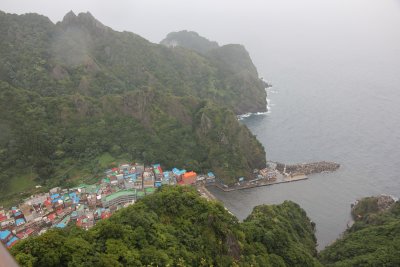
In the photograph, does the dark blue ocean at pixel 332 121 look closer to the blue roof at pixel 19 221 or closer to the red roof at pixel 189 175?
the red roof at pixel 189 175

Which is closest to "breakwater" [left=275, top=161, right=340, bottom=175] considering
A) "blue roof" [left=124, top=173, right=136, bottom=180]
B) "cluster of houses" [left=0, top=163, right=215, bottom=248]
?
"cluster of houses" [left=0, top=163, right=215, bottom=248]

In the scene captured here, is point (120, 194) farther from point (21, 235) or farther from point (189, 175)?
point (21, 235)

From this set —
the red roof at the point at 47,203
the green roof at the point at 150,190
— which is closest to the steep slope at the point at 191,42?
the green roof at the point at 150,190

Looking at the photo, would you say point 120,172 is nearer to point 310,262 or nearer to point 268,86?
point 310,262

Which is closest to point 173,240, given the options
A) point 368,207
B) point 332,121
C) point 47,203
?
point 47,203

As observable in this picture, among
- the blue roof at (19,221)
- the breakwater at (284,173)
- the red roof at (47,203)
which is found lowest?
the breakwater at (284,173)

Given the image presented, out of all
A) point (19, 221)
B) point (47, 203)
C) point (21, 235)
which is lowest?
point (21, 235)
